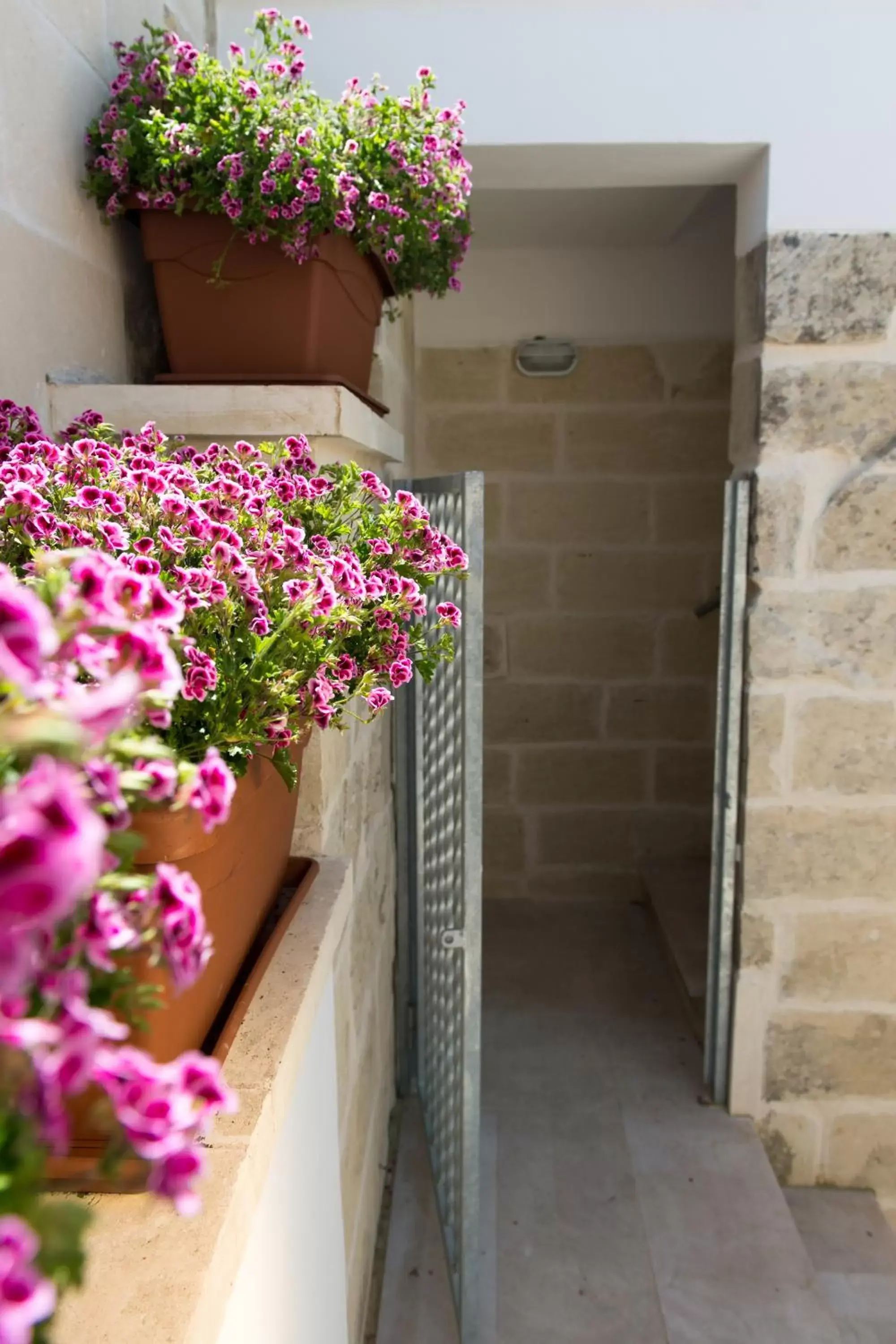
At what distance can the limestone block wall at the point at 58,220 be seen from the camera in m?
1.08

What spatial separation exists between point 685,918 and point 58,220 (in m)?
2.61

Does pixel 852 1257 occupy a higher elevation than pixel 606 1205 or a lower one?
lower

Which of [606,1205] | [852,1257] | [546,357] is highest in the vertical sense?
[546,357]

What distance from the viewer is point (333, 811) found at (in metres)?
1.45

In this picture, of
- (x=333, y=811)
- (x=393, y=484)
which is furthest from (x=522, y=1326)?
(x=393, y=484)

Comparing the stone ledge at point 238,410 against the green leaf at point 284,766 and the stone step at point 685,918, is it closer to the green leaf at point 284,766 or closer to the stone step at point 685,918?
the green leaf at point 284,766

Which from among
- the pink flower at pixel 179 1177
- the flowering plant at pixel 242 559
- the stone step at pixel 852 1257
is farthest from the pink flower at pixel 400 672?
the stone step at pixel 852 1257

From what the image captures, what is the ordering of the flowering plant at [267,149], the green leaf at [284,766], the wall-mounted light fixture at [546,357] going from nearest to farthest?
the green leaf at [284,766] → the flowering plant at [267,149] → the wall-mounted light fixture at [546,357]

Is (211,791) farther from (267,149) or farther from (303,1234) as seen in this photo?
(267,149)

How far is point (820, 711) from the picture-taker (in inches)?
86.6

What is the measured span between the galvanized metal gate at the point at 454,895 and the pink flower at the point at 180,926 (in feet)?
3.64

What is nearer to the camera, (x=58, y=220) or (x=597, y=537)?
(x=58, y=220)

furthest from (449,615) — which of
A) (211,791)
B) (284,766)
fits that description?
(211,791)

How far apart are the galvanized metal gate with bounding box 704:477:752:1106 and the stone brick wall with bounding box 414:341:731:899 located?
113cm
